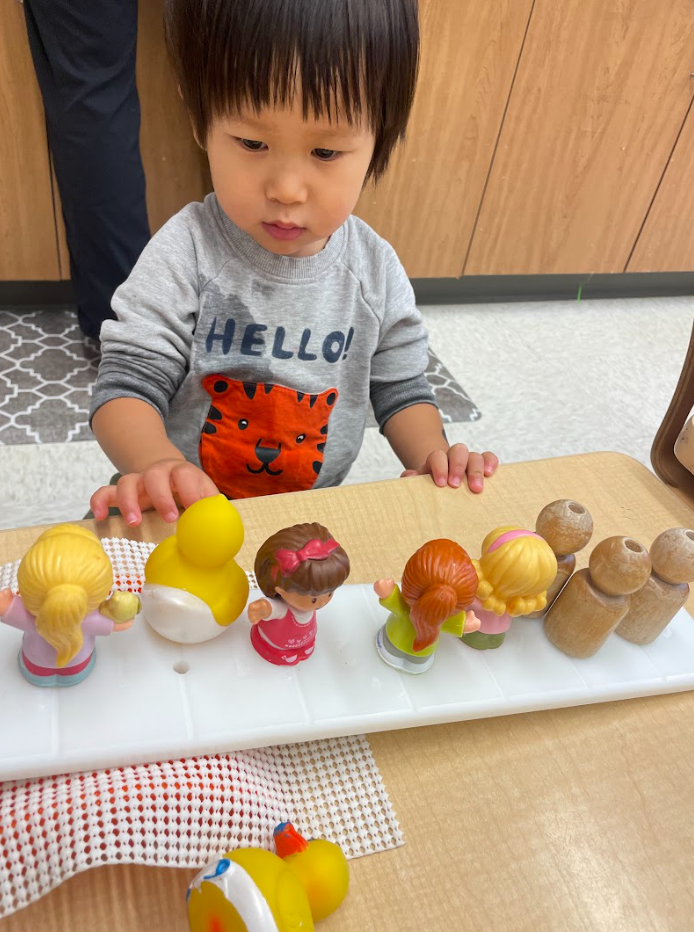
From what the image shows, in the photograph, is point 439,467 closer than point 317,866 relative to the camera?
No

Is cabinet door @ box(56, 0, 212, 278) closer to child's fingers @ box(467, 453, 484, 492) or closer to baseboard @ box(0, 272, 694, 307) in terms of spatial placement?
baseboard @ box(0, 272, 694, 307)

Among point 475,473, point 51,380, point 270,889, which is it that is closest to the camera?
point 270,889

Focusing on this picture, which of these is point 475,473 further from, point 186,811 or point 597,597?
point 186,811

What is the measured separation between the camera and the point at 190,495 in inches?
22.4

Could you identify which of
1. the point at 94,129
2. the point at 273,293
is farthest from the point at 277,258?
the point at 94,129

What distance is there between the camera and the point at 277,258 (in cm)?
74

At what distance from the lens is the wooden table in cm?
37

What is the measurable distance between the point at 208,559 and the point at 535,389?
4.97 feet

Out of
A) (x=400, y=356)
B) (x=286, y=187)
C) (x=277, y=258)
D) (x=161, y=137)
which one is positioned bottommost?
(x=161, y=137)

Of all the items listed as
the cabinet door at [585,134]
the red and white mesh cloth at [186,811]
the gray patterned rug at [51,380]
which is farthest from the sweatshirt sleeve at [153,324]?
the cabinet door at [585,134]

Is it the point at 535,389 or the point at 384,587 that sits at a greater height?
the point at 384,587

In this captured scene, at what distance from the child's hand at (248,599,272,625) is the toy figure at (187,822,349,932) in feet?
0.37

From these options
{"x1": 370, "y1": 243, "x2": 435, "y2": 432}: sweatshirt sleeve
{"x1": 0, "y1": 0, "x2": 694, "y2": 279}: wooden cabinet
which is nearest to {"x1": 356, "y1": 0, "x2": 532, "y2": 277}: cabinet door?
{"x1": 0, "y1": 0, "x2": 694, "y2": 279}: wooden cabinet

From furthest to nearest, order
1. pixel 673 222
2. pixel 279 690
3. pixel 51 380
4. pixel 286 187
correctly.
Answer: pixel 673 222
pixel 51 380
pixel 286 187
pixel 279 690
